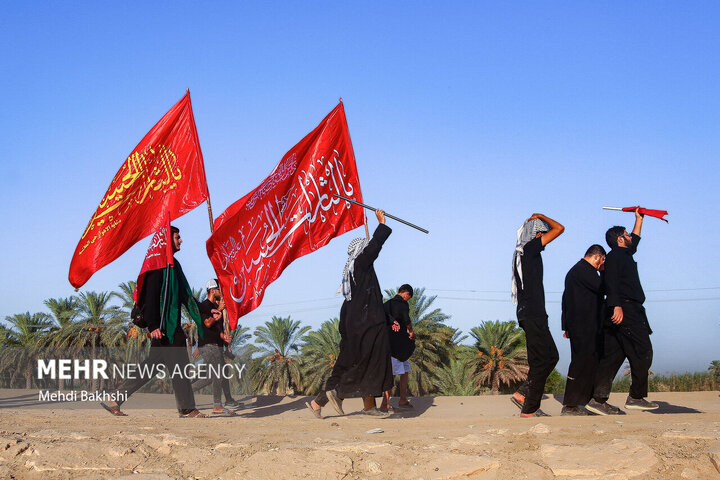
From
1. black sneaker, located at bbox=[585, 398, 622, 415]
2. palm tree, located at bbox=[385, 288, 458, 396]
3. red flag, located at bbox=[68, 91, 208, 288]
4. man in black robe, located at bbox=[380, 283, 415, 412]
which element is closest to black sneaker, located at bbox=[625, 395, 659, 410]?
black sneaker, located at bbox=[585, 398, 622, 415]

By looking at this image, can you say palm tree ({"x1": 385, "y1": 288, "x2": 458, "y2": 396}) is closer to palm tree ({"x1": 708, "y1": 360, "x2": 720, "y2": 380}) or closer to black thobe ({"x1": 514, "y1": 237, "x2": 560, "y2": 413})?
palm tree ({"x1": 708, "y1": 360, "x2": 720, "y2": 380})

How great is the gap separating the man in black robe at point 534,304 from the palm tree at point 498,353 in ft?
50.9

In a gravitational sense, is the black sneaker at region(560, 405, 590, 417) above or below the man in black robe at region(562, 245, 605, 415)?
below

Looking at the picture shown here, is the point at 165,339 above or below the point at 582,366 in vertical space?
above

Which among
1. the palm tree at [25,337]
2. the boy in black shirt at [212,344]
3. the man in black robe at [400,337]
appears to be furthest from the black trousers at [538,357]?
the palm tree at [25,337]

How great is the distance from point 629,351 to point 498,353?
15933 millimetres

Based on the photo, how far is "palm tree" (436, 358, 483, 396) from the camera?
18578 millimetres

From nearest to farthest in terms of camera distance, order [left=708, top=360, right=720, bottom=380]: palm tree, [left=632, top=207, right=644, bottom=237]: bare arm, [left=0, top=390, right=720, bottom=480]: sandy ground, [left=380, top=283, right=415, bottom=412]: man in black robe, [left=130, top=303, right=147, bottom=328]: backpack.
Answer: [left=0, top=390, right=720, bottom=480]: sandy ground → [left=632, top=207, right=644, bottom=237]: bare arm → [left=130, top=303, right=147, bottom=328]: backpack → [left=380, top=283, right=415, bottom=412]: man in black robe → [left=708, top=360, right=720, bottom=380]: palm tree

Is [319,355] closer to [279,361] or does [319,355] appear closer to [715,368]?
[279,361]

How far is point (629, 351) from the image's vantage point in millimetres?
6957

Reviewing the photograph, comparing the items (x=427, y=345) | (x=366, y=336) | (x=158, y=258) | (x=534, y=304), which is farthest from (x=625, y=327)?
(x=427, y=345)

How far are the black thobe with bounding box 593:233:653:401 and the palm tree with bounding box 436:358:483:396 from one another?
9624mm

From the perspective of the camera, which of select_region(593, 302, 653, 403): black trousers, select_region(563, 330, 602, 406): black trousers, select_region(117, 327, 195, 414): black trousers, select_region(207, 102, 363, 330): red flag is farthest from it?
select_region(207, 102, 363, 330): red flag

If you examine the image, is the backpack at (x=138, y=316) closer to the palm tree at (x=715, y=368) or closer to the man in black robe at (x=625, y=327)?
the man in black robe at (x=625, y=327)
